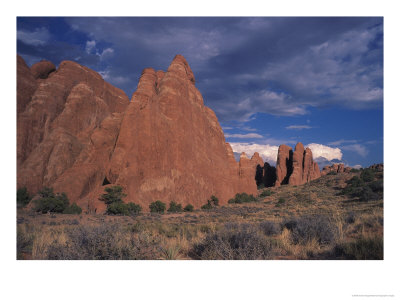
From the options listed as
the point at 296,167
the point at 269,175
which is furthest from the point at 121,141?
the point at 269,175

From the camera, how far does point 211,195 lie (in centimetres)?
3525

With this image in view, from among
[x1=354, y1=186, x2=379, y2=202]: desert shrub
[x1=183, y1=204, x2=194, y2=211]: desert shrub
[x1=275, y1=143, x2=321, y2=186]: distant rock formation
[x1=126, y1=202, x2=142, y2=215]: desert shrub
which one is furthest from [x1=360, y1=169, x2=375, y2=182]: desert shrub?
[x1=275, y1=143, x2=321, y2=186]: distant rock formation

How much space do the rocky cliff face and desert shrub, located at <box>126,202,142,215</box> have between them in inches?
44.4

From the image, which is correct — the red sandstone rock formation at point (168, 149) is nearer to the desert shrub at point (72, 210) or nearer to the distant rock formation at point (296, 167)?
the desert shrub at point (72, 210)

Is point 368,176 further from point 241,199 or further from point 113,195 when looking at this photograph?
point 113,195

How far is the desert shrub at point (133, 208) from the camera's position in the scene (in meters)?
23.3

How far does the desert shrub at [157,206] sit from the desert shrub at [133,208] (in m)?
1.32

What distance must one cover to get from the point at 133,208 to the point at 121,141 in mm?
8464

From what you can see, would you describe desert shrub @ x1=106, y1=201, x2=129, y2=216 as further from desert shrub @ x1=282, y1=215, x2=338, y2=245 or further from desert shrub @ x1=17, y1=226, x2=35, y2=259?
desert shrub @ x1=282, y1=215, x2=338, y2=245

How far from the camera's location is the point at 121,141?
2841cm

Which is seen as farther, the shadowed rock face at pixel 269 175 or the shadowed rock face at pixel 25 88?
the shadowed rock face at pixel 269 175

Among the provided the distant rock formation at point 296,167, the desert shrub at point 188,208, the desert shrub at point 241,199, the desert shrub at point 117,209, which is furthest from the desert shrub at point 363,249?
the distant rock formation at point 296,167

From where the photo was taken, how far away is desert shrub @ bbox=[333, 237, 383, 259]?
5.45 m
